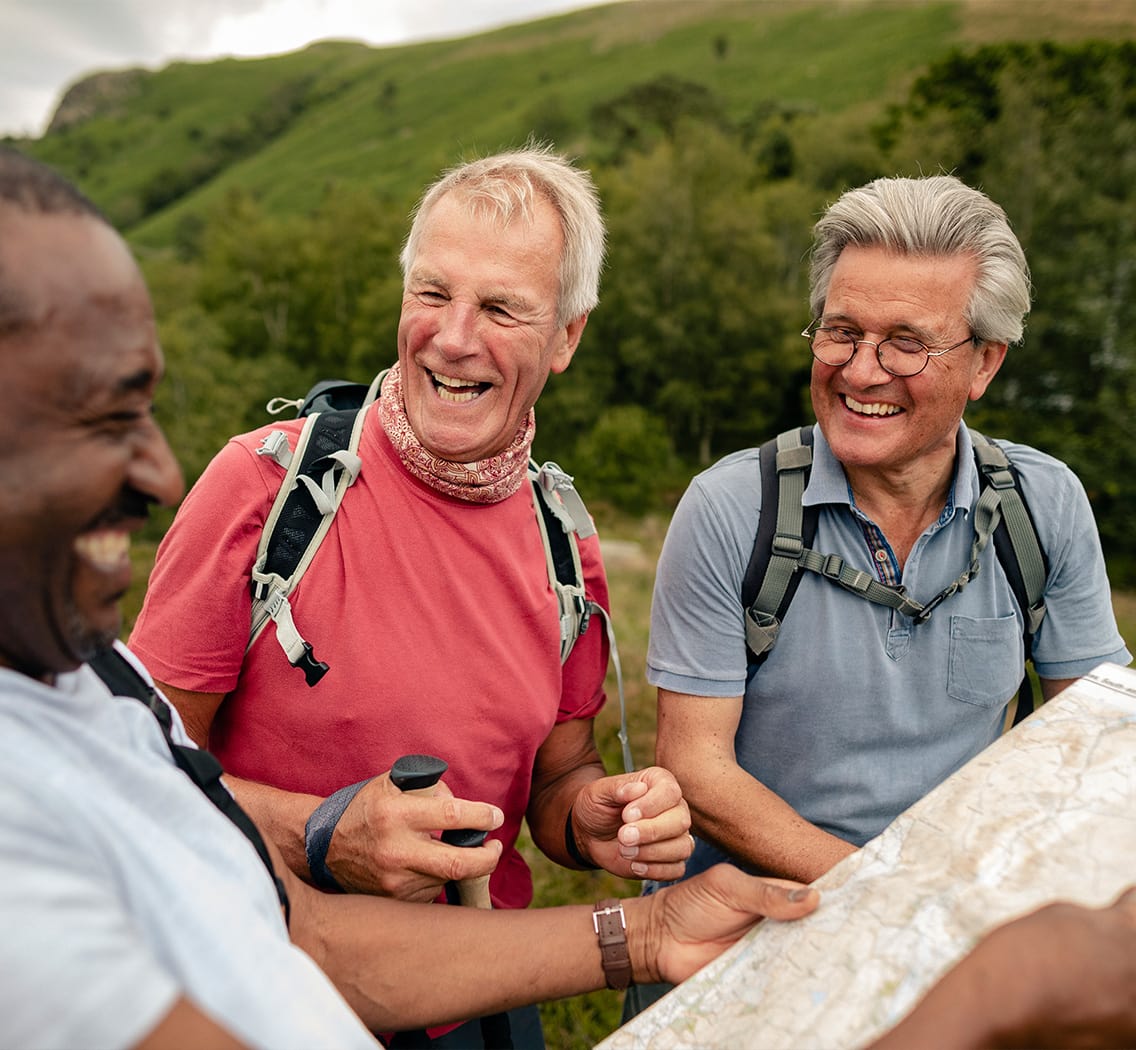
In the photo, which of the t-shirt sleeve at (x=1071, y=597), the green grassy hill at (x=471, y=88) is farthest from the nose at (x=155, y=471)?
the green grassy hill at (x=471, y=88)

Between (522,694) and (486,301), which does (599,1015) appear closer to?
(522,694)

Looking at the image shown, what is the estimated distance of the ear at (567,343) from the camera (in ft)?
10.6

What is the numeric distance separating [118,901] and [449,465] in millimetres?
1846

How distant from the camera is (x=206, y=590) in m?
2.49

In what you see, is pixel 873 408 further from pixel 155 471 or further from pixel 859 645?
pixel 155 471

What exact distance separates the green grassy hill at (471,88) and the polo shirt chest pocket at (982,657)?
191ft

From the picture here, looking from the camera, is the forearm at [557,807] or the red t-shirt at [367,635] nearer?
the red t-shirt at [367,635]

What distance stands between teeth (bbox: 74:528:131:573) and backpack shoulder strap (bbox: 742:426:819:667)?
6.94 ft

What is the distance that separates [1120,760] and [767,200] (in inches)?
1899

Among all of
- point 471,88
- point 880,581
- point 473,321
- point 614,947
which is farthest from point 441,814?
point 471,88

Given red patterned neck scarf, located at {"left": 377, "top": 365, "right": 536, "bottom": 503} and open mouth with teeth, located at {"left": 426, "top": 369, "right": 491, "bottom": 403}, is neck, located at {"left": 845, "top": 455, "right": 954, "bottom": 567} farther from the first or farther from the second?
open mouth with teeth, located at {"left": 426, "top": 369, "right": 491, "bottom": 403}

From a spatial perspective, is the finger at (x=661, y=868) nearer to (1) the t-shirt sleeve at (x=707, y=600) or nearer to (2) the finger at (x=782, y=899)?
(2) the finger at (x=782, y=899)

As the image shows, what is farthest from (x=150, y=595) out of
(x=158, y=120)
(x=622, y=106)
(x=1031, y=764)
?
(x=158, y=120)

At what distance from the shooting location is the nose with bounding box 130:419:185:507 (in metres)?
1.29
